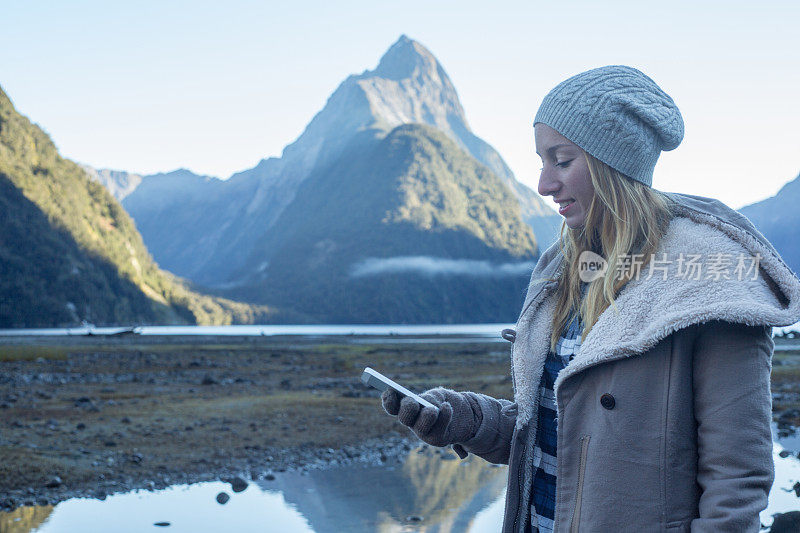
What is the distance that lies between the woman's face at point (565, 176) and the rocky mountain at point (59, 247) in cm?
14246

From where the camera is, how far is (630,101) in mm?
2189

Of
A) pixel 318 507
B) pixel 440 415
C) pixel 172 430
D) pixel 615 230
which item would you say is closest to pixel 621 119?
pixel 615 230

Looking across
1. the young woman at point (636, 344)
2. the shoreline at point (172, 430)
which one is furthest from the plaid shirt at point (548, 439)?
the shoreline at point (172, 430)

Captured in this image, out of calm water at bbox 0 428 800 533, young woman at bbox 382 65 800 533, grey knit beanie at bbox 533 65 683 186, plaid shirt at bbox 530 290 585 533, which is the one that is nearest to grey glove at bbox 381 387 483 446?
young woman at bbox 382 65 800 533

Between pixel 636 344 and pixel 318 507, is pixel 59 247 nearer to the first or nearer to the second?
pixel 318 507

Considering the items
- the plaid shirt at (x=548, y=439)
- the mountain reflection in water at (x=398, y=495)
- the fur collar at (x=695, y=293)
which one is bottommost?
the mountain reflection in water at (x=398, y=495)

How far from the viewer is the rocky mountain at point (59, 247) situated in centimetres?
12862

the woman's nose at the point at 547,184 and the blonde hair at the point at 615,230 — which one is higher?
the woman's nose at the point at 547,184

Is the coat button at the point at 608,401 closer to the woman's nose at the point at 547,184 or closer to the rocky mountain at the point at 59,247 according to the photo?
the woman's nose at the point at 547,184

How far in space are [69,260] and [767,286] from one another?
481 feet

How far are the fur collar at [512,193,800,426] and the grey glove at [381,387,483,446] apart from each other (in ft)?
1.88

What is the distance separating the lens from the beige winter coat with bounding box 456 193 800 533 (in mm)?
1810

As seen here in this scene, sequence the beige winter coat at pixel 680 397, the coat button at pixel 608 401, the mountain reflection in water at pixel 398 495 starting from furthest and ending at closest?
1. the mountain reflection in water at pixel 398 495
2. the coat button at pixel 608 401
3. the beige winter coat at pixel 680 397

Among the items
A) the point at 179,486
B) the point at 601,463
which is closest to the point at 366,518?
the point at 179,486
